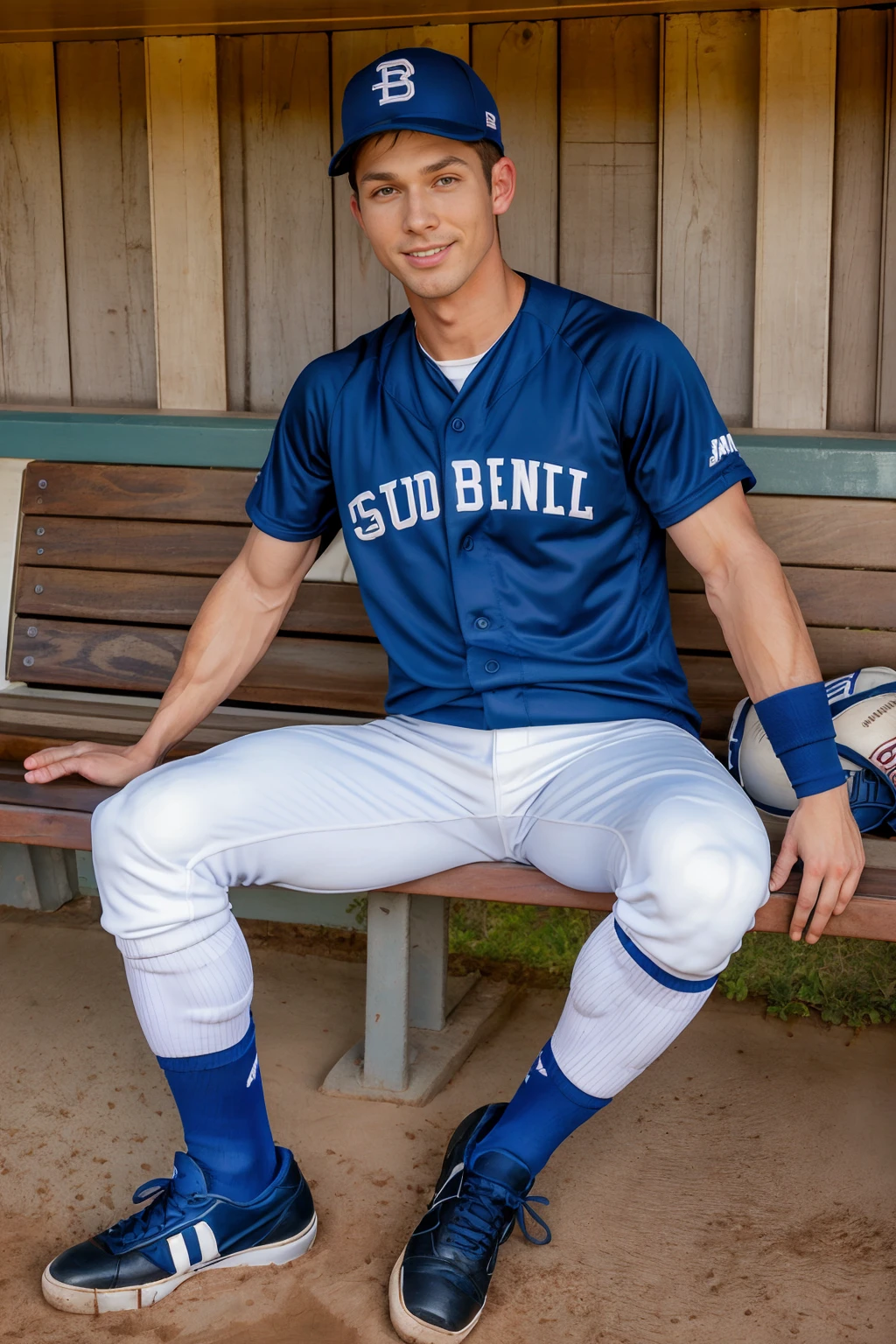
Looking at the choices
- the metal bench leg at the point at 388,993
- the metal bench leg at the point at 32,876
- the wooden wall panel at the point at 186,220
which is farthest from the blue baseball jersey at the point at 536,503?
the metal bench leg at the point at 32,876

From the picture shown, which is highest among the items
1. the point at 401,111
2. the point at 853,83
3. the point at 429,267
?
the point at 853,83

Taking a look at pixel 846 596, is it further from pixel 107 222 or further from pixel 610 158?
pixel 107 222

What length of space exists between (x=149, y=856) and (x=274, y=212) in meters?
1.85

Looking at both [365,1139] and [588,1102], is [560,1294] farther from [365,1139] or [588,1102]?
[365,1139]

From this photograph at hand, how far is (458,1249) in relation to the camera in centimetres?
164

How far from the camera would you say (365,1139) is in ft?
6.77

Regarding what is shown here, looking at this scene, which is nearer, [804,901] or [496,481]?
[804,901]

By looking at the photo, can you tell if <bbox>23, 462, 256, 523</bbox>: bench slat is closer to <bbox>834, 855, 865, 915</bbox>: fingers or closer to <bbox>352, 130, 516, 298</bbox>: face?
<bbox>352, 130, 516, 298</bbox>: face

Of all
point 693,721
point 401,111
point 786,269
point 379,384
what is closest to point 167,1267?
point 693,721

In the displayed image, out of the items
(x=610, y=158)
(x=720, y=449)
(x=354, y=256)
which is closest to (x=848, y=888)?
(x=720, y=449)

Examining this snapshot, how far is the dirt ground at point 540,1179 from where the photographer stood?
166cm

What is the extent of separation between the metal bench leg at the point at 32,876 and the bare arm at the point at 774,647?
1.67m

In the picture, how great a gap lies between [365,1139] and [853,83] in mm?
2195

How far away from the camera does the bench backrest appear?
2.38 meters
